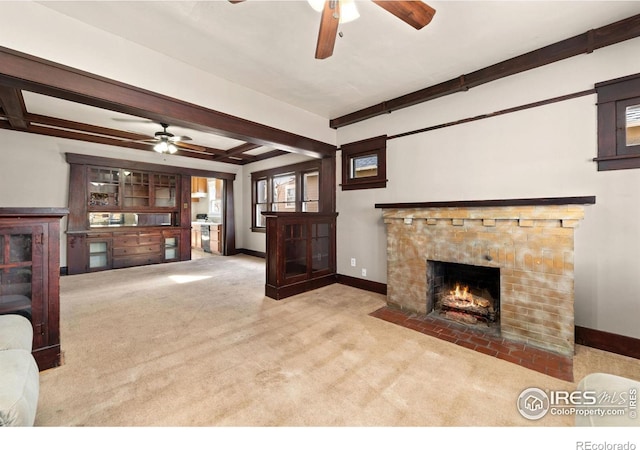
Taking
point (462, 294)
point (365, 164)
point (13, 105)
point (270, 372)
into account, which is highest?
point (13, 105)

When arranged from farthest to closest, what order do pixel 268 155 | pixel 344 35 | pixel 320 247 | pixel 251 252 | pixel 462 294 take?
pixel 251 252 → pixel 268 155 → pixel 320 247 → pixel 462 294 → pixel 344 35

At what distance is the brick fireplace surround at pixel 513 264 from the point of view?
7.23ft

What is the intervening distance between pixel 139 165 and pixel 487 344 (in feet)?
23.2

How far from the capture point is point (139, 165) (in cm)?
587

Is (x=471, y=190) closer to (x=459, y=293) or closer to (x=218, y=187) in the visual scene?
(x=459, y=293)

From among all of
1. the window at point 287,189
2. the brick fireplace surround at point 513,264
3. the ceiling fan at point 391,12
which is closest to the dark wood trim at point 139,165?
the window at point 287,189

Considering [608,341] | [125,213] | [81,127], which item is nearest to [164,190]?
[125,213]

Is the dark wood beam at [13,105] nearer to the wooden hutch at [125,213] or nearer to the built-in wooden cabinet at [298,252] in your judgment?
the wooden hutch at [125,213]

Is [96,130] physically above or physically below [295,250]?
above

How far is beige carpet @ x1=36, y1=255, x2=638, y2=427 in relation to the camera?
155cm

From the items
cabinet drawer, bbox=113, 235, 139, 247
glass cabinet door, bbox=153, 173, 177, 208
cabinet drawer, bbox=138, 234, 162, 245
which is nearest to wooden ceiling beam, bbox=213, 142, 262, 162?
glass cabinet door, bbox=153, 173, 177, 208

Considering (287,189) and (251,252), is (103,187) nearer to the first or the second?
(251,252)

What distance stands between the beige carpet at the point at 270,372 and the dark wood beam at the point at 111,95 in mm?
2195

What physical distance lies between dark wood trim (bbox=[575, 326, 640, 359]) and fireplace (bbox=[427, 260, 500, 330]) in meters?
0.66
